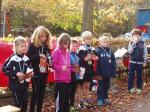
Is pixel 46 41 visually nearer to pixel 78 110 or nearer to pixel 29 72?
pixel 29 72

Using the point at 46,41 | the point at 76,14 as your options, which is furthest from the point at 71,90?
the point at 76,14

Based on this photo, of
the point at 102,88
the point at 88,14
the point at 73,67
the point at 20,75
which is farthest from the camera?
the point at 88,14

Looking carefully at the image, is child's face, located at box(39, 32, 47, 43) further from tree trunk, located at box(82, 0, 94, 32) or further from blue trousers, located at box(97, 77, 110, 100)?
tree trunk, located at box(82, 0, 94, 32)

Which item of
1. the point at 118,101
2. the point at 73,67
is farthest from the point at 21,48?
the point at 118,101

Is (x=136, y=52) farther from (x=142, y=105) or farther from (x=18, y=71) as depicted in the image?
(x=18, y=71)

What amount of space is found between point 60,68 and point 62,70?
0.06 m

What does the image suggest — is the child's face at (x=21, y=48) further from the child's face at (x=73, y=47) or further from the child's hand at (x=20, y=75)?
the child's face at (x=73, y=47)

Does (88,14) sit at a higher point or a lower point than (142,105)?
higher

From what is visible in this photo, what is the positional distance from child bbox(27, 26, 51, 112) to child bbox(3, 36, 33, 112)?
0.54m

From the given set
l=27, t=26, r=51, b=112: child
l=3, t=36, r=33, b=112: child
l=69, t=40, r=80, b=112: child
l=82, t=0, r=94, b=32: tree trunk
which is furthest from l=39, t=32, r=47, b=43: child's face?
l=82, t=0, r=94, b=32: tree trunk

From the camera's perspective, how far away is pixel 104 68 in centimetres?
1021

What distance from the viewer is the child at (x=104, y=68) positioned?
33.5ft

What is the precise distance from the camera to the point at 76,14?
33844mm

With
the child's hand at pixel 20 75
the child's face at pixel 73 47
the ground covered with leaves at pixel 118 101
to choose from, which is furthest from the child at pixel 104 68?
the child's hand at pixel 20 75
